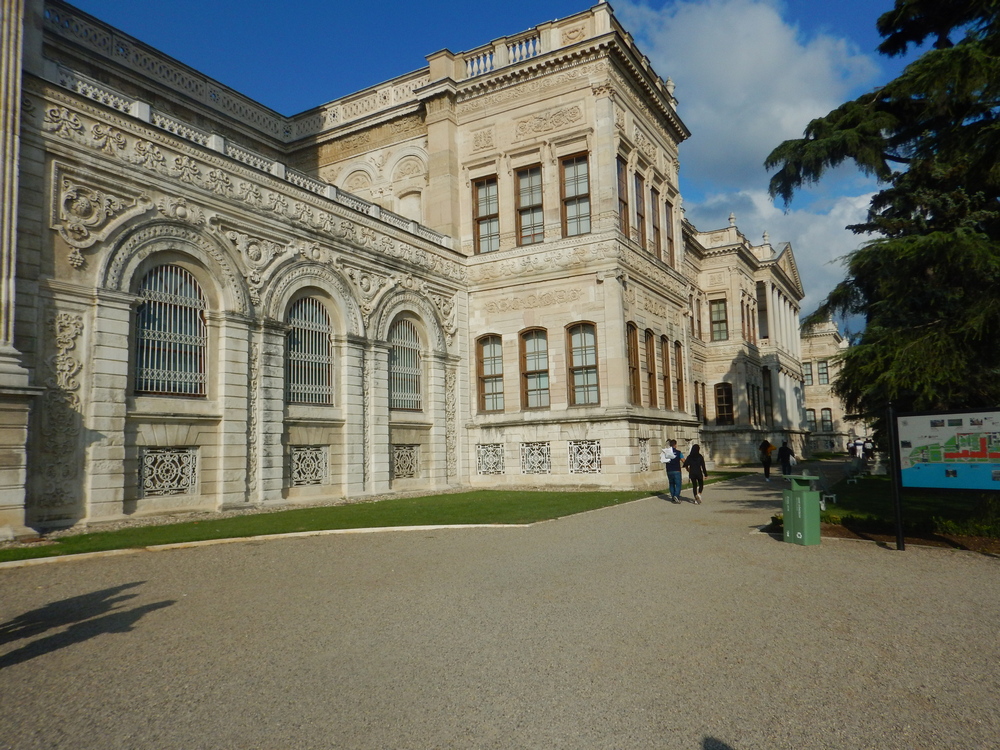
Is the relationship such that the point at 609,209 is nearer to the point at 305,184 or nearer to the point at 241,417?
the point at 305,184

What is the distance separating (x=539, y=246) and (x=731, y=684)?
776 inches

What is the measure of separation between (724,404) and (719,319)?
5858 millimetres

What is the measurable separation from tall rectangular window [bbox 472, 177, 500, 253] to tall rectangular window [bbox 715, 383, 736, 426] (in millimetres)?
25634

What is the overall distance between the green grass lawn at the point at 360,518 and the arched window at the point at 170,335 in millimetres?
2984

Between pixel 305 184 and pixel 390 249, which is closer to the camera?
pixel 305 184

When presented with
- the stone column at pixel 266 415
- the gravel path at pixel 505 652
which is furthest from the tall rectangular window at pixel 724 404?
the gravel path at pixel 505 652

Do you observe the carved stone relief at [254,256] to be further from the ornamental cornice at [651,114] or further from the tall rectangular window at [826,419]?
the tall rectangular window at [826,419]

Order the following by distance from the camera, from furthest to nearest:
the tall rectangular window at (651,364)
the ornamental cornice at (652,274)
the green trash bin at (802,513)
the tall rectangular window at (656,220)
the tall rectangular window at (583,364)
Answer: the tall rectangular window at (656,220)
the tall rectangular window at (651,364)
the ornamental cornice at (652,274)
the tall rectangular window at (583,364)
the green trash bin at (802,513)

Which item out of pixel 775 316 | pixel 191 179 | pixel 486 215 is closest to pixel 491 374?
pixel 486 215

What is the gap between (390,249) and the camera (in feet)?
68.0

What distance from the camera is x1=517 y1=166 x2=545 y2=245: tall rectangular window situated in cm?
2372

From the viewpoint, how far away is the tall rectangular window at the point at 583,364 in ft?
73.0

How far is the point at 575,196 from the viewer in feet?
76.2

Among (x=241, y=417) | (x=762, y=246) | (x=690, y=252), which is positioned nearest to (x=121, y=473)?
(x=241, y=417)
